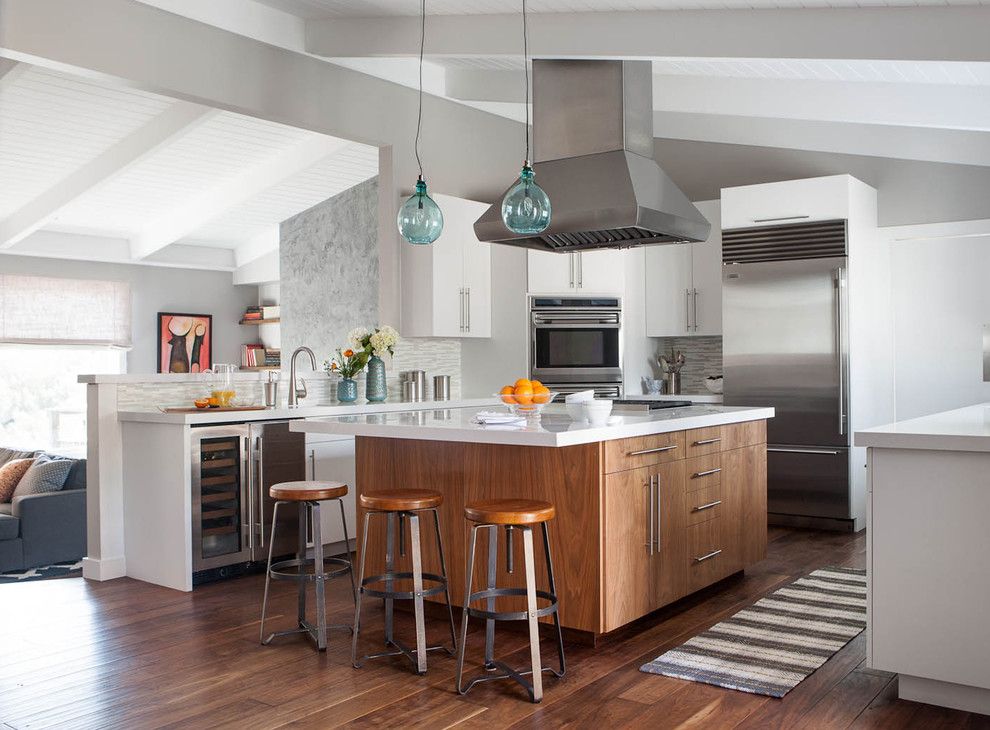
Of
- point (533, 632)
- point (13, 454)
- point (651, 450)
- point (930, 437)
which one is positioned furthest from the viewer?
point (13, 454)

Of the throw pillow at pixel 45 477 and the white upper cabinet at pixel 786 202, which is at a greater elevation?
the white upper cabinet at pixel 786 202

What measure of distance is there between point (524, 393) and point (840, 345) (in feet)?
10.0

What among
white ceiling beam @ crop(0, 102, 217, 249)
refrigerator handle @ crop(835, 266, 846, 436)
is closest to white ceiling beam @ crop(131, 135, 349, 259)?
white ceiling beam @ crop(0, 102, 217, 249)

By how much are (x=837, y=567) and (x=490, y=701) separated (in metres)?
2.71

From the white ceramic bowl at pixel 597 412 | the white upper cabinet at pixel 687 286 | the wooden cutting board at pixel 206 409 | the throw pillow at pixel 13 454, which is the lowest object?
the throw pillow at pixel 13 454

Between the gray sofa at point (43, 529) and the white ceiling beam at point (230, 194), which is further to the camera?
the white ceiling beam at point (230, 194)

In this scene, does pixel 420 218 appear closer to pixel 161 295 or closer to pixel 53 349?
pixel 53 349

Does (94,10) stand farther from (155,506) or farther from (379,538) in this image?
(379,538)

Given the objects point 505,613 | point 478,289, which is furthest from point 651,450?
point 478,289

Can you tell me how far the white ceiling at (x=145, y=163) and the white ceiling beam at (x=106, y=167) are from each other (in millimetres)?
20

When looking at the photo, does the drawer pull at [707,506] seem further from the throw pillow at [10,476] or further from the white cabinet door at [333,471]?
the throw pillow at [10,476]

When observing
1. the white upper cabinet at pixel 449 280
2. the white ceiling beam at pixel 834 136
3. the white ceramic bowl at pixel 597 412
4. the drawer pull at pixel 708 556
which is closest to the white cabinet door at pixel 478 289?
the white upper cabinet at pixel 449 280

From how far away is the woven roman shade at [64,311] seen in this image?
945 cm

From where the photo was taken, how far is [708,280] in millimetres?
6938
